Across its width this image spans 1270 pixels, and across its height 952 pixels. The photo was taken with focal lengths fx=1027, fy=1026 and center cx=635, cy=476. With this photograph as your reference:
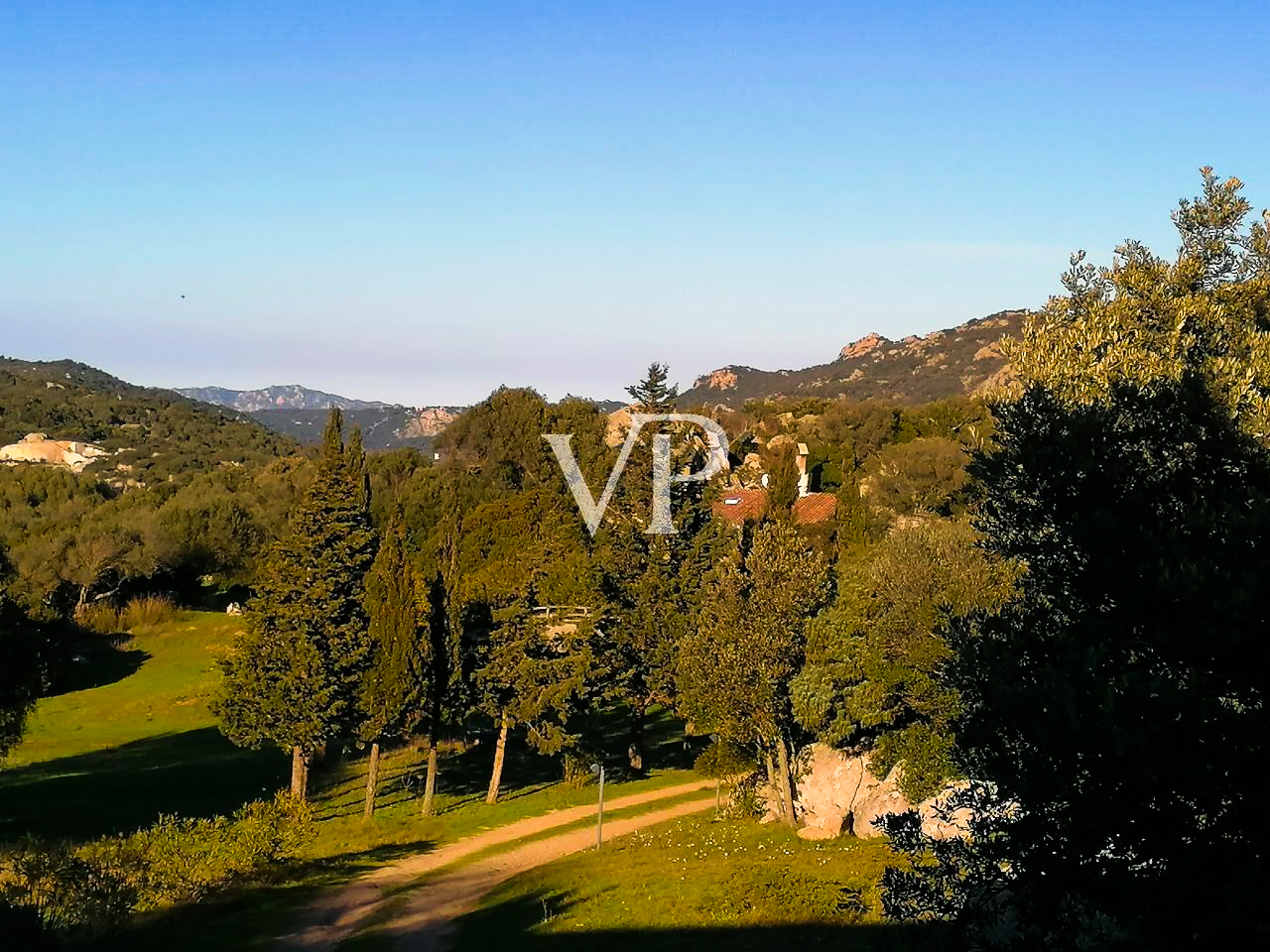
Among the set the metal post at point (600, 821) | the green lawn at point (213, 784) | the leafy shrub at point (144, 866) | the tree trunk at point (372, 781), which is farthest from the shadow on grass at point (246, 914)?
the metal post at point (600, 821)

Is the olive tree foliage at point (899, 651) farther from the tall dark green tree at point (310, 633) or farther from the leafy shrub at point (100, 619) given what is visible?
the leafy shrub at point (100, 619)

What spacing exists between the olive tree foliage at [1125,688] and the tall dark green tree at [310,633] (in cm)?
2666

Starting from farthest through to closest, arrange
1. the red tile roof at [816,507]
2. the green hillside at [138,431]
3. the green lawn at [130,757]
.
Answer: the green hillside at [138,431] < the red tile roof at [816,507] < the green lawn at [130,757]

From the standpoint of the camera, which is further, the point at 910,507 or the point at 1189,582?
the point at 910,507

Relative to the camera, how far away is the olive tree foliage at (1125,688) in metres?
6.82

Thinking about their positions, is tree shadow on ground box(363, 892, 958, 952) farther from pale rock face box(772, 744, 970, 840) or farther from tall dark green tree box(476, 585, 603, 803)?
tall dark green tree box(476, 585, 603, 803)

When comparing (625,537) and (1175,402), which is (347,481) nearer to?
(625,537)

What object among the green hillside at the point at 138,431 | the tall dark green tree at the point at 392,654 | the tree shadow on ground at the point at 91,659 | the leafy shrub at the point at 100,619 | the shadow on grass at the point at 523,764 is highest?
the green hillside at the point at 138,431

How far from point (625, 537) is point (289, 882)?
2045 centimetres

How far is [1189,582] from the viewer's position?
7125 millimetres

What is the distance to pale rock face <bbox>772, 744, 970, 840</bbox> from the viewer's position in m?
27.6

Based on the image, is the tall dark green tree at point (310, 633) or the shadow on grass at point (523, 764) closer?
the tall dark green tree at point (310, 633)

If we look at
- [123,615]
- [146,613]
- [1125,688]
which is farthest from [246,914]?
[123,615]

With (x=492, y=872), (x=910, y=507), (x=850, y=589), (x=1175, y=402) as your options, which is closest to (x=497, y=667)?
(x=492, y=872)
